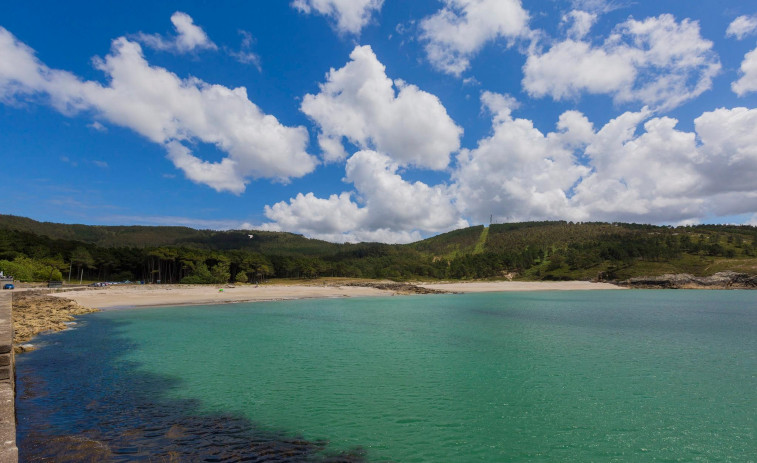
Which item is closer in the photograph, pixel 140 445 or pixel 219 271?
pixel 140 445

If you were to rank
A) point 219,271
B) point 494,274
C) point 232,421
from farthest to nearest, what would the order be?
point 494,274 < point 219,271 < point 232,421

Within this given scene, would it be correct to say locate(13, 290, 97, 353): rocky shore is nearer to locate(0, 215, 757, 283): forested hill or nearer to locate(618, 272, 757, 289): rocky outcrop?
locate(0, 215, 757, 283): forested hill

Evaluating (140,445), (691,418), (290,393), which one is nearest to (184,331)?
(290,393)

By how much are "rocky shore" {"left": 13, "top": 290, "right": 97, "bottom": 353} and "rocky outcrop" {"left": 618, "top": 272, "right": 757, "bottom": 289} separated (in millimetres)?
145686

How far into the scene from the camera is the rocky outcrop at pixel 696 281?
113 meters

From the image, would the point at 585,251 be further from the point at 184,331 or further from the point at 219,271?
the point at 184,331

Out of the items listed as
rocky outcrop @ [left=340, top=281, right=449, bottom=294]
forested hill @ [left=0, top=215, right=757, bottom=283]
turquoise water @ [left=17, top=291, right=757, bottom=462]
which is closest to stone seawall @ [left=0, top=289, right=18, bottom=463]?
turquoise water @ [left=17, top=291, right=757, bottom=462]

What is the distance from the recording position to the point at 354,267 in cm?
16925

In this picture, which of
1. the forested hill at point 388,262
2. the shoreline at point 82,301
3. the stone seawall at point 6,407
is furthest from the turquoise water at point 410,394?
the forested hill at point 388,262

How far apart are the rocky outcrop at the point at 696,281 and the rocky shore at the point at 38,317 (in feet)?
478

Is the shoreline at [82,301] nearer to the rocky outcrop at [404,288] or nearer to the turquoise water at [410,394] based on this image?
the rocky outcrop at [404,288]

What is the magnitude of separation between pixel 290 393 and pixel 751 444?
15.2 m

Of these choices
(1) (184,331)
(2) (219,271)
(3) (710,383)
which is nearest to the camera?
(3) (710,383)

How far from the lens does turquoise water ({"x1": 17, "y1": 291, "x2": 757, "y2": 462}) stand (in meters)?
10.5
